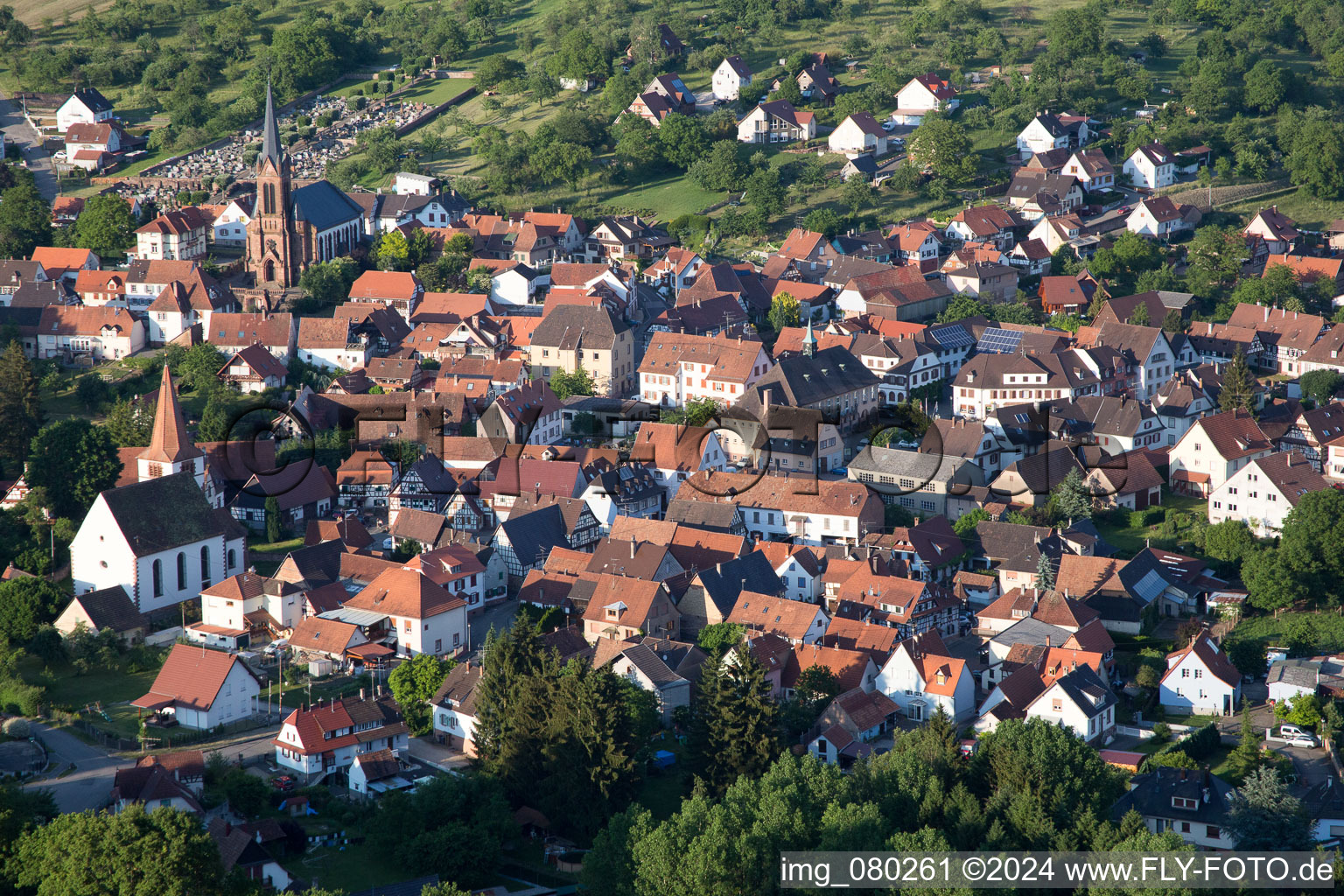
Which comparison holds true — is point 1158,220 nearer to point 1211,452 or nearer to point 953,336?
point 953,336

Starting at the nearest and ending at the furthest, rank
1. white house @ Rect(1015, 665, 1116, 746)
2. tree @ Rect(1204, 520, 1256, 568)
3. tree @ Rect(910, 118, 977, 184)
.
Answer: white house @ Rect(1015, 665, 1116, 746) < tree @ Rect(1204, 520, 1256, 568) < tree @ Rect(910, 118, 977, 184)

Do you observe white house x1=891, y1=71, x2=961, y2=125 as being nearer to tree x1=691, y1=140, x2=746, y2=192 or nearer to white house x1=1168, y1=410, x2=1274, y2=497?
tree x1=691, y1=140, x2=746, y2=192

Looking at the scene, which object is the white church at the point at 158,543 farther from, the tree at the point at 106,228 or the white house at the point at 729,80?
the white house at the point at 729,80

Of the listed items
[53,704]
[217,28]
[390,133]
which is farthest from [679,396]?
[217,28]

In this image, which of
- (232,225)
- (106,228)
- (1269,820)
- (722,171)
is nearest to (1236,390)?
(1269,820)

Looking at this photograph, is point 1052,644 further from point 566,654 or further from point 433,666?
point 433,666

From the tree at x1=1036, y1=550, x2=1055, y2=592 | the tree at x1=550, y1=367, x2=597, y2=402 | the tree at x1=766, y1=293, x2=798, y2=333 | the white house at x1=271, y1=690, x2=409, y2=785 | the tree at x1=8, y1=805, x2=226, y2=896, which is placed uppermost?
the tree at x1=8, y1=805, x2=226, y2=896

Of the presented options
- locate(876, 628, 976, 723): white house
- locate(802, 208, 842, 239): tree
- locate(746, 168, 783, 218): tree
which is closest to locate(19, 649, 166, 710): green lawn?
locate(876, 628, 976, 723): white house

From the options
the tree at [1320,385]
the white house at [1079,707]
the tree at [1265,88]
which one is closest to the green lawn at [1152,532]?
the tree at [1320,385]
